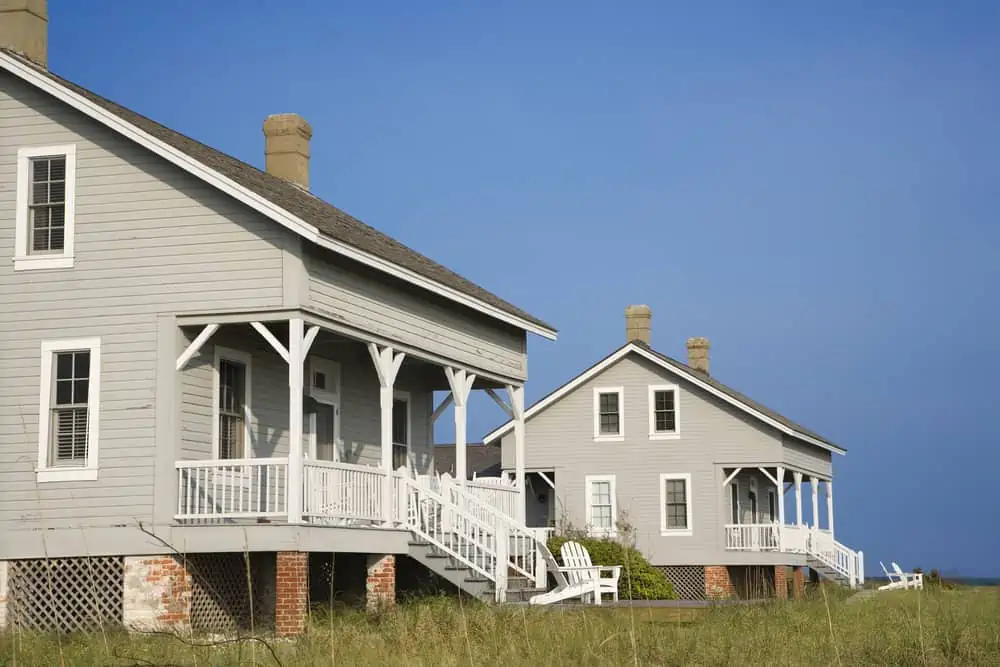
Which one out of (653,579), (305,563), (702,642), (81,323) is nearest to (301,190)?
(81,323)

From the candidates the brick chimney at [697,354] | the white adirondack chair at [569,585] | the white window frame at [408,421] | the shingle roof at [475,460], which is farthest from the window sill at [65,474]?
the brick chimney at [697,354]

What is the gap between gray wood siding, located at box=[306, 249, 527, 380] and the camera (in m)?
20.7

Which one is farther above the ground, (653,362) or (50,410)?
(653,362)

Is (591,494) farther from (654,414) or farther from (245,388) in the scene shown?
(245,388)

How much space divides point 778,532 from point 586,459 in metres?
5.96

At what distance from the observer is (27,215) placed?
825 inches

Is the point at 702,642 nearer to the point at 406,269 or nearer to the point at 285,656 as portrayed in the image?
the point at 285,656

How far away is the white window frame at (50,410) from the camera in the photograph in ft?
65.5

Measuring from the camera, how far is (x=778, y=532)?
39.5 m

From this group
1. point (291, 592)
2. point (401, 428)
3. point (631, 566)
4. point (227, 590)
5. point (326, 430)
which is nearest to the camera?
point (291, 592)

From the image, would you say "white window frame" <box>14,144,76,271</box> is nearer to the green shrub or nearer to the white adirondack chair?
the white adirondack chair

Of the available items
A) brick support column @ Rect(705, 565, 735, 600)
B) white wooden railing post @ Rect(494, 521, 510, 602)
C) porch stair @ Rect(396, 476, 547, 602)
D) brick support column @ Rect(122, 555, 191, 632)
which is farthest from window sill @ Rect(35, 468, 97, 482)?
brick support column @ Rect(705, 565, 735, 600)

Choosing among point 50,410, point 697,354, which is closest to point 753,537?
point 697,354

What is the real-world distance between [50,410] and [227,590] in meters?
3.66
